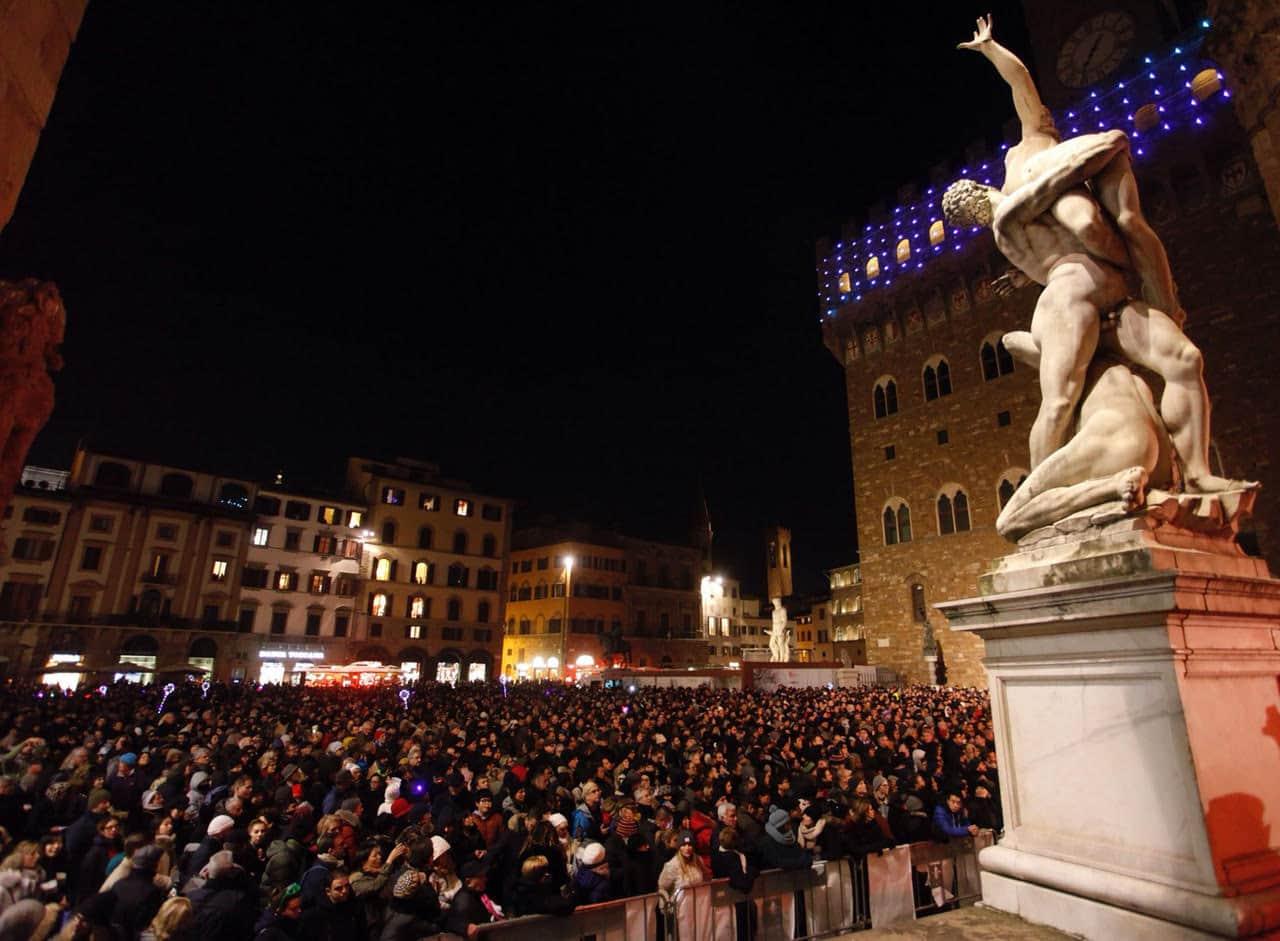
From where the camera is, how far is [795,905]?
516cm

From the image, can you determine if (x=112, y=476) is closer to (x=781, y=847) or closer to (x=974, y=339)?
(x=781, y=847)

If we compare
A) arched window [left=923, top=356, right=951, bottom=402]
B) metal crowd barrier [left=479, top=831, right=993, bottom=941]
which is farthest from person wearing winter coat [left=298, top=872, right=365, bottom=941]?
arched window [left=923, top=356, right=951, bottom=402]

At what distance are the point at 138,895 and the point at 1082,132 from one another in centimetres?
3073

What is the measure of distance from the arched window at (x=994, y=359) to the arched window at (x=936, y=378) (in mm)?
1442

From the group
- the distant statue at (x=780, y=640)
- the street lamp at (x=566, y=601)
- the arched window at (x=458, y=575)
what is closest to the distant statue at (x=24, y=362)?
the distant statue at (x=780, y=640)

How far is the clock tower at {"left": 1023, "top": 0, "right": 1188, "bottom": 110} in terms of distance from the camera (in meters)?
22.7

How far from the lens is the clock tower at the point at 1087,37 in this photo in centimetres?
2266

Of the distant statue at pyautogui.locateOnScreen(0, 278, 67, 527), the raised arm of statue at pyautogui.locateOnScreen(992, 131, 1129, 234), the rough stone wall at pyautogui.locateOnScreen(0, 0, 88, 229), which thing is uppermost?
the raised arm of statue at pyautogui.locateOnScreen(992, 131, 1129, 234)

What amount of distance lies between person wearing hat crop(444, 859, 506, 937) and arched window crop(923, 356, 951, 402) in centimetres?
2702

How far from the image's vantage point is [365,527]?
1663 inches

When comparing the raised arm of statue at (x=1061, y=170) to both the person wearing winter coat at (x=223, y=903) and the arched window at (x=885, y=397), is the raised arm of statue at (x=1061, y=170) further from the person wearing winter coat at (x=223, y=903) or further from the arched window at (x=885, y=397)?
the arched window at (x=885, y=397)

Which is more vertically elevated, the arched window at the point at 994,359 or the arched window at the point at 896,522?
the arched window at the point at 994,359

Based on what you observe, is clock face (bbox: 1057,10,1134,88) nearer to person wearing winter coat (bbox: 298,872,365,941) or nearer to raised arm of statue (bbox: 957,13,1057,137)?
raised arm of statue (bbox: 957,13,1057,137)

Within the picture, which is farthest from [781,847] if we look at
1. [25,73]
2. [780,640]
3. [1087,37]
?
[1087,37]
